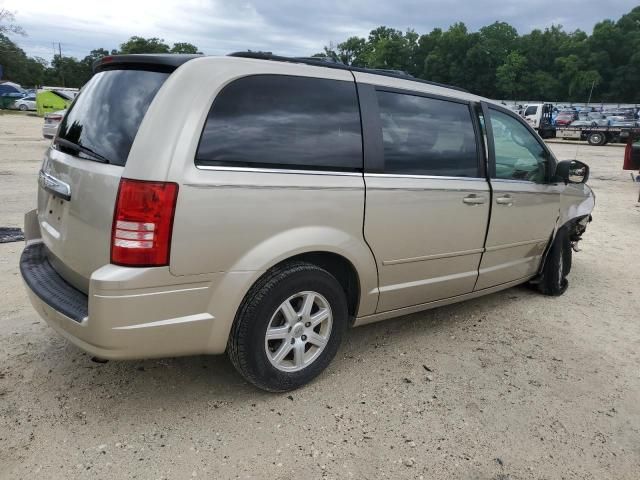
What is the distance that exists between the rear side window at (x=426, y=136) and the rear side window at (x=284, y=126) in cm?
27

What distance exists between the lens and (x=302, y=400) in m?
2.94

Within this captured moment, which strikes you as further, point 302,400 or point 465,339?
point 465,339

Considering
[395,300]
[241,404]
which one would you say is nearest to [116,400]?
[241,404]

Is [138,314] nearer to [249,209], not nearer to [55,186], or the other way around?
[249,209]

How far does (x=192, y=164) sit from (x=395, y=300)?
5.47ft

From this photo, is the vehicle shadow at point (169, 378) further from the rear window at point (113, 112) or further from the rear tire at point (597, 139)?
the rear tire at point (597, 139)

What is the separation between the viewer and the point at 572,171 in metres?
4.89

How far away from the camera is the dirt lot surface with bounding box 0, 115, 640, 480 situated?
243 centimetres

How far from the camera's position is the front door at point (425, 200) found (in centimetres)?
313

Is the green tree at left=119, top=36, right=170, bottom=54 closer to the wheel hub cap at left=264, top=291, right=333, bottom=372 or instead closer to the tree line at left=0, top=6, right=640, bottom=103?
the tree line at left=0, top=6, right=640, bottom=103

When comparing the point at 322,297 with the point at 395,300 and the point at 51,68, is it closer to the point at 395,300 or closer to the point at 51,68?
the point at 395,300

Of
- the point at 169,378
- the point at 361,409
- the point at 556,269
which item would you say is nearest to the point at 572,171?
the point at 556,269

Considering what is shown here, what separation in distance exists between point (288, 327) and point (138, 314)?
0.84 metres

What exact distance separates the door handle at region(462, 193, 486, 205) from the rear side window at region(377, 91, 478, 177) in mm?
167
